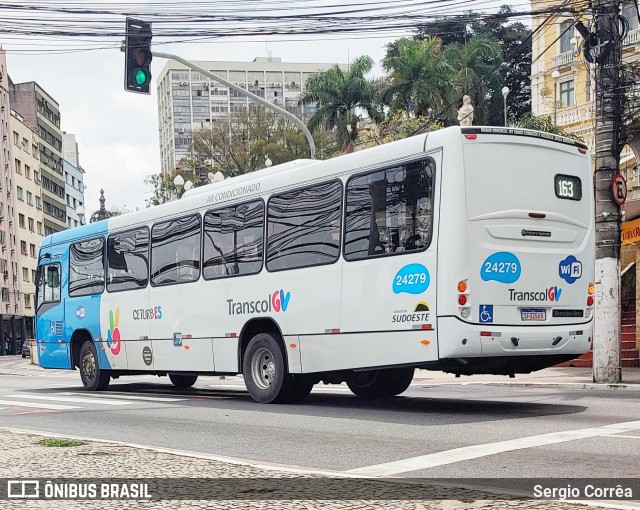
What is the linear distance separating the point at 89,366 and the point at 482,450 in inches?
487

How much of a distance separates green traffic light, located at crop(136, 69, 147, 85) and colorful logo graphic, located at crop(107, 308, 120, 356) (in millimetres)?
4274

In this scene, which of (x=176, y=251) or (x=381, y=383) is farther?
(x=176, y=251)

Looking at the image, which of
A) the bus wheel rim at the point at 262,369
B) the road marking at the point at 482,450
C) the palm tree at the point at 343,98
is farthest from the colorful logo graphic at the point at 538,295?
the palm tree at the point at 343,98

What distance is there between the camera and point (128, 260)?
18.6 metres

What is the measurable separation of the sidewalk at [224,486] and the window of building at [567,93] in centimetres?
5274

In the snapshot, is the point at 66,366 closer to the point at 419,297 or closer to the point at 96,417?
the point at 96,417

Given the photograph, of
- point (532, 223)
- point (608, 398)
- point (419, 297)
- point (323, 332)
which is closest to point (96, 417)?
point (323, 332)

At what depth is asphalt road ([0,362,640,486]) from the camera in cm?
845

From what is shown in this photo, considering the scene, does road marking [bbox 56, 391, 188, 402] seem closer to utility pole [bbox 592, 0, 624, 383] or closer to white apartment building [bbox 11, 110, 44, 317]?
utility pole [bbox 592, 0, 624, 383]

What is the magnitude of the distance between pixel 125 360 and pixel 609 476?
1240 centimetres

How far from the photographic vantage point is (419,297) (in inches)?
476

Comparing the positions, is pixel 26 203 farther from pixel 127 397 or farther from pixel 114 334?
pixel 127 397

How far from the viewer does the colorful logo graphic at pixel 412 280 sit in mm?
12047

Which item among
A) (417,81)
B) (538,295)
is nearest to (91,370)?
(538,295)
